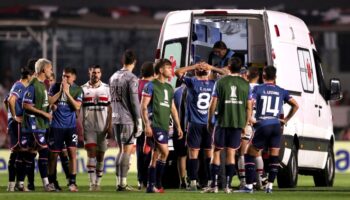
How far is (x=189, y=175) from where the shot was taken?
24922 millimetres

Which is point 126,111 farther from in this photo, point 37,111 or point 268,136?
point 268,136

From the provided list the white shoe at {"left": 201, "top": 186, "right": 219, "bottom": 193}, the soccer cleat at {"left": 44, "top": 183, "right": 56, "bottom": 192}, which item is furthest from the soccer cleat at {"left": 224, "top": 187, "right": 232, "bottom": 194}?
the soccer cleat at {"left": 44, "top": 183, "right": 56, "bottom": 192}

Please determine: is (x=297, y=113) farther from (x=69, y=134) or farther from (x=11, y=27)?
(x=11, y=27)

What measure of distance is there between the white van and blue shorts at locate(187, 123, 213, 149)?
1.34 m

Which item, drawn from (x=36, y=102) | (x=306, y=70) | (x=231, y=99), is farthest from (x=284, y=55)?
(x=36, y=102)

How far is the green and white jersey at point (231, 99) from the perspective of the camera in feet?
77.9

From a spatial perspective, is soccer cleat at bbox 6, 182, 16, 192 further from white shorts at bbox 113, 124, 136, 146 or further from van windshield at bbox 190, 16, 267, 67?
van windshield at bbox 190, 16, 267, 67

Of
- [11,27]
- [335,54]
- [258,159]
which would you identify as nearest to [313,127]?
[258,159]

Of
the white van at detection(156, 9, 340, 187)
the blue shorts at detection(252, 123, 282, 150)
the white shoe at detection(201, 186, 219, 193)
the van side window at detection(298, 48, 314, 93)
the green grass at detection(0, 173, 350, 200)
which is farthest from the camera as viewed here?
the van side window at detection(298, 48, 314, 93)

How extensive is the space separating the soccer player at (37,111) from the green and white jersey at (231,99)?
8.55ft

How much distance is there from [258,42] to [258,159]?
3.36 metres

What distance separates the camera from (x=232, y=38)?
27.5 meters

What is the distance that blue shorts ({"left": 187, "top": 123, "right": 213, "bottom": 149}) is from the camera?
2466 cm

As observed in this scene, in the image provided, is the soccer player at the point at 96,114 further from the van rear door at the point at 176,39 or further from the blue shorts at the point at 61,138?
the van rear door at the point at 176,39
